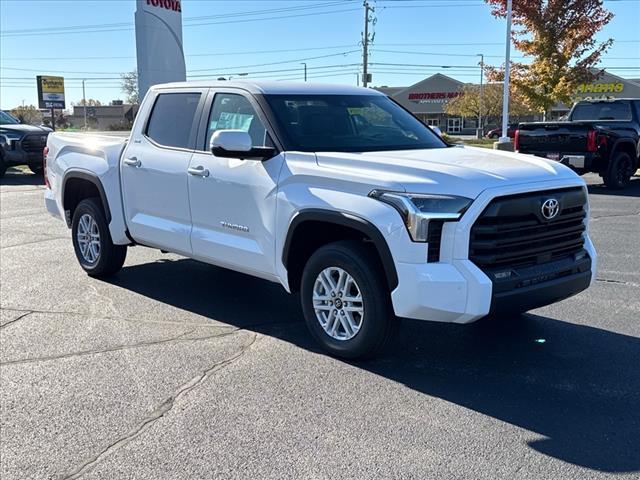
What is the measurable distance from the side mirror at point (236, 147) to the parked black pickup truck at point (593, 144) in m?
9.74

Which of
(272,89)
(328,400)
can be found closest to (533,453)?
(328,400)

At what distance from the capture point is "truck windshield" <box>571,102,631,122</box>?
14.7 m

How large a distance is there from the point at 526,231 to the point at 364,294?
110cm

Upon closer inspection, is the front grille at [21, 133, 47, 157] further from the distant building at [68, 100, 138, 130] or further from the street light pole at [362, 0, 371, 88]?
the distant building at [68, 100, 138, 130]

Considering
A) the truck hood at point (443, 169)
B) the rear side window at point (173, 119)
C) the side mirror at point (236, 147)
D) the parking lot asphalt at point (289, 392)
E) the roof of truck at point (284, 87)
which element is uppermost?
the roof of truck at point (284, 87)

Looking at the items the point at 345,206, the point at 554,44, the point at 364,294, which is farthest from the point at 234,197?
the point at 554,44

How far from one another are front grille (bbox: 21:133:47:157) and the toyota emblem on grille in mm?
15717

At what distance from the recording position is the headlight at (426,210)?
3879mm

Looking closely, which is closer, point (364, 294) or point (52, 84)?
point (364, 294)

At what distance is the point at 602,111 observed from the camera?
15.1 meters

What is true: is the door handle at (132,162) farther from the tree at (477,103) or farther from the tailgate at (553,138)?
the tree at (477,103)

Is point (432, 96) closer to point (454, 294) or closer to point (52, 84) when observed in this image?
point (52, 84)

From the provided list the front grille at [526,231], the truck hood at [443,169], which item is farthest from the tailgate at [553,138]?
the front grille at [526,231]

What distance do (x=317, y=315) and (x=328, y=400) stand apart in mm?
831
